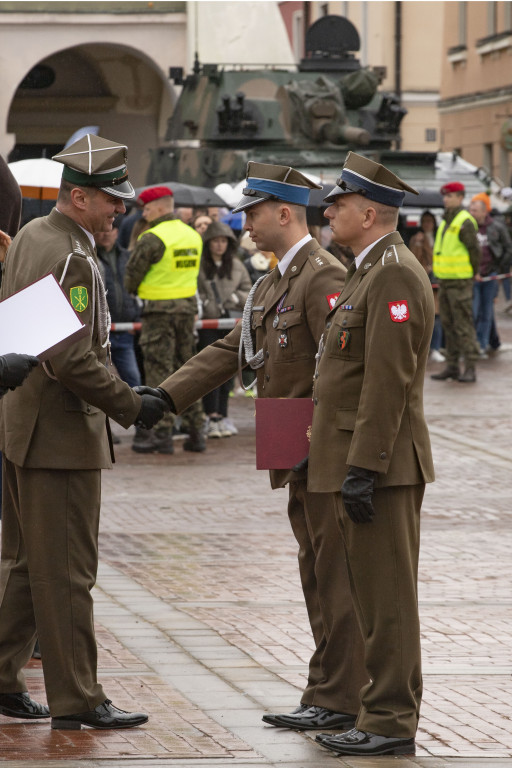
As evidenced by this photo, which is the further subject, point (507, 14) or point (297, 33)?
point (297, 33)

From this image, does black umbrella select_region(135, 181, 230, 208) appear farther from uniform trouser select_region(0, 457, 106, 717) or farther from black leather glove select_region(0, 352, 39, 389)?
black leather glove select_region(0, 352, 39, 389)

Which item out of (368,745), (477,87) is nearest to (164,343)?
(368,745)

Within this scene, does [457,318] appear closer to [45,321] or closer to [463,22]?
[45,321]

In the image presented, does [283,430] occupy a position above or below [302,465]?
above

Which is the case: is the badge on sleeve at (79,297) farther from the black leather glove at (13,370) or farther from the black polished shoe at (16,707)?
the black polished shoe at (16,707)

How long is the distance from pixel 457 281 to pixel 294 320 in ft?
43.2

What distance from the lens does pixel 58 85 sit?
3856 cm

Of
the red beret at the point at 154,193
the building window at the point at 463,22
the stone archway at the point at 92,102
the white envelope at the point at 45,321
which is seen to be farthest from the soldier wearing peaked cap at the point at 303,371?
the building window at the point at 463,22

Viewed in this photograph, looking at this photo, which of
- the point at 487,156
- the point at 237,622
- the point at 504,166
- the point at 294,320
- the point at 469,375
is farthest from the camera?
the point at 487,156

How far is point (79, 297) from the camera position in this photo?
5.90 m

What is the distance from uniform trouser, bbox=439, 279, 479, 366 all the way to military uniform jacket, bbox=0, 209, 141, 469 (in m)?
13.3

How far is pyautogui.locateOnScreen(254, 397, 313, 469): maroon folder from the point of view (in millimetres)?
6207

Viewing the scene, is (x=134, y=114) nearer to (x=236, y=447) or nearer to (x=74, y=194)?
(x=236, y=447)

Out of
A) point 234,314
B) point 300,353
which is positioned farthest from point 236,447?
point 300,353
